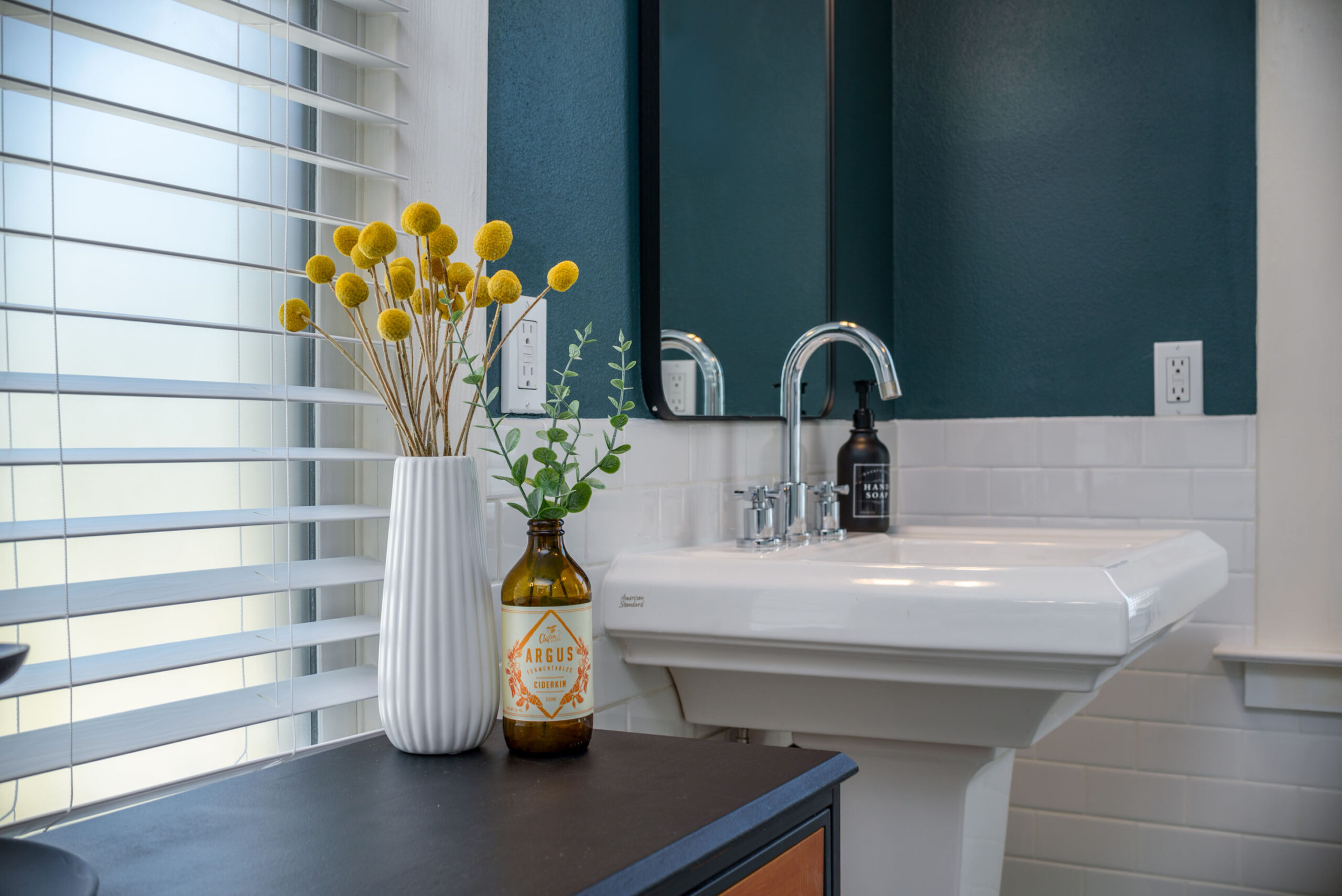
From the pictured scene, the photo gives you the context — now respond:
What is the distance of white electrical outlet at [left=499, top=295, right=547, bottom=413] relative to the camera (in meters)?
1.20

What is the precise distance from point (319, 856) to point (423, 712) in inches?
9.0

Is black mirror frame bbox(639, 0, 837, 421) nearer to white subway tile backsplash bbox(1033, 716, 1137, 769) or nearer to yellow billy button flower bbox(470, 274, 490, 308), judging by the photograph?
yellow billy button flower bbox(470, 274, 490, 308)

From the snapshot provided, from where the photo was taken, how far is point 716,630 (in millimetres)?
1278

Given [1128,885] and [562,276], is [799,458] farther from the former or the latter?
[1128,885]

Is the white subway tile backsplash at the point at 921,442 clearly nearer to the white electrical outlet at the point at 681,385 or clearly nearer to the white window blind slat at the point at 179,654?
the white electrical outlet at the point at 681,385

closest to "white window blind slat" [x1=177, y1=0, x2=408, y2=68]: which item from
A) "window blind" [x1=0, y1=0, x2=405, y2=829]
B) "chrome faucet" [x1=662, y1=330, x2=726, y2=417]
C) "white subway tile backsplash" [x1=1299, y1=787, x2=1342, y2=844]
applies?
"window blind" [x1=0, y1=0, x2=405, y2=829]

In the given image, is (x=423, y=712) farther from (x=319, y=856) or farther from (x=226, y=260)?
(x=226, y=260)

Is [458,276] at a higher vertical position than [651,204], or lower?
lower

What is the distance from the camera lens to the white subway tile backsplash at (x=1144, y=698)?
204cm

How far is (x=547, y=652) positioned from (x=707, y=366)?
0.73 metres

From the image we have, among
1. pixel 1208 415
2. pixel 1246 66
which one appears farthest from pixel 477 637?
pixel 1246 66

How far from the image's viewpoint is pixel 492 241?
92cm

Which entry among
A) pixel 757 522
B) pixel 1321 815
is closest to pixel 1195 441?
pixel 1321 815

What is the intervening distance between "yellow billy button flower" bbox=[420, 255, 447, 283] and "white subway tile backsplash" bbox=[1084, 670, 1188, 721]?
1572 millimetres
